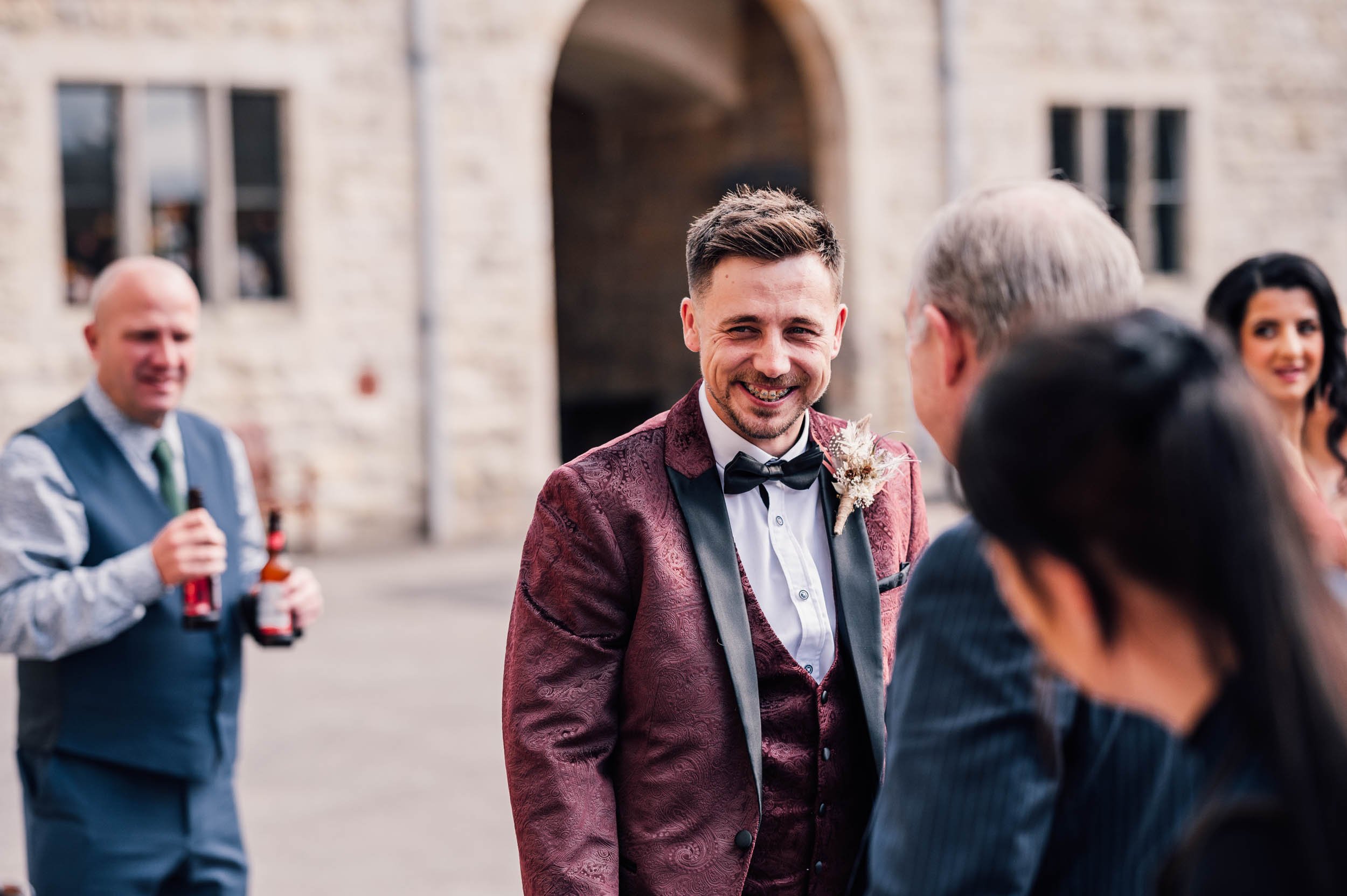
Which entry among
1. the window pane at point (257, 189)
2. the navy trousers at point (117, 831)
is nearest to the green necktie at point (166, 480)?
the navy trousers at point (117, 831)

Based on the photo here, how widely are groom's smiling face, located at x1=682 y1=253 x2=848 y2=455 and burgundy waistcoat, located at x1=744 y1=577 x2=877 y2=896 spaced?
1.09ft

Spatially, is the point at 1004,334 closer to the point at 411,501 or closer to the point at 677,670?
the point at 677,670

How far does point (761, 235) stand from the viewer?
223cm

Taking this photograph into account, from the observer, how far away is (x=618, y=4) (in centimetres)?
1360

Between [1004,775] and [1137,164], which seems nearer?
[1004,775]

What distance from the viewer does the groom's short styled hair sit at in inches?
88.0

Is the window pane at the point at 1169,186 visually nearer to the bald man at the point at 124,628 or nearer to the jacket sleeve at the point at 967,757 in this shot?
the bald man at the point at 124,628

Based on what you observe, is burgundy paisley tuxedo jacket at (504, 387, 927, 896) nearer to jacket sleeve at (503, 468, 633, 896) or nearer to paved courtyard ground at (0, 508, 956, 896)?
jacket sleeve at (503, 468, 633, 896)

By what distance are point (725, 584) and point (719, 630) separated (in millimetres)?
78

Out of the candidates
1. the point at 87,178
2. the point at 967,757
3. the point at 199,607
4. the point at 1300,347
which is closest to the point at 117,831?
the point at 199,607

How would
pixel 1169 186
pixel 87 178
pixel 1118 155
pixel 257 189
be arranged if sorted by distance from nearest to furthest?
pixel 87 178, pixel 257 189, pixel 1118 155, pixel 1169 186

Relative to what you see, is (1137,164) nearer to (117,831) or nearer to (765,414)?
(765,414)

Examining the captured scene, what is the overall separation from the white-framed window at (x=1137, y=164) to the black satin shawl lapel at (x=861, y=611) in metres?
11.9

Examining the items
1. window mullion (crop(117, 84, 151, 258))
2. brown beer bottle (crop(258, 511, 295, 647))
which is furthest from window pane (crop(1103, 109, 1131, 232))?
brown beer bottle (crop(258, 511, 295, 647))
